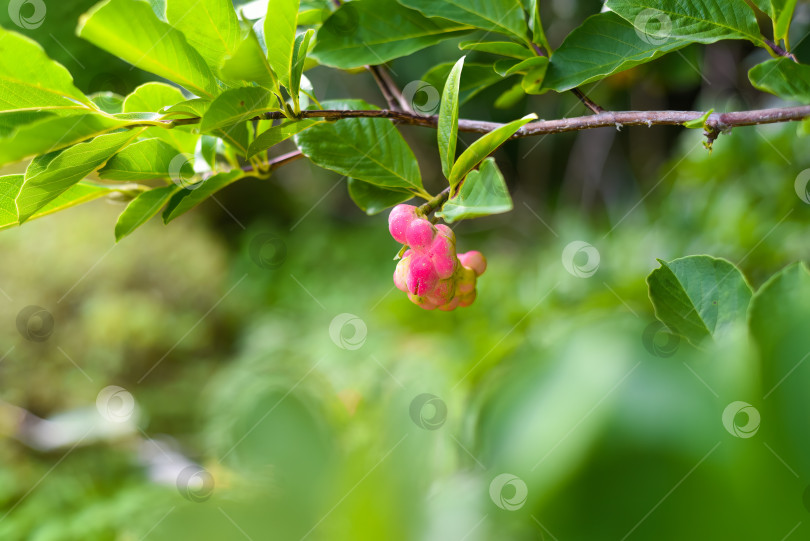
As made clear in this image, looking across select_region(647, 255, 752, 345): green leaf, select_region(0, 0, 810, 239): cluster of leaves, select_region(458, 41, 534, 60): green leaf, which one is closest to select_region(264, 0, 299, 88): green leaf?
select_region(0, 0, 810, 239): cluster of leaves

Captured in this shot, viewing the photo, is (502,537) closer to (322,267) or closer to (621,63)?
(621,63)

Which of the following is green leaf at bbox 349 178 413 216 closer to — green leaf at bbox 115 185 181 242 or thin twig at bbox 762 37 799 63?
green leaf at bbox 115 185 181 242

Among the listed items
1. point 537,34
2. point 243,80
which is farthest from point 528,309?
point 243,80

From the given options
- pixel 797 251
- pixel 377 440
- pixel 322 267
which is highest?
pixel 377 440

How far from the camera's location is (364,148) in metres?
0.34

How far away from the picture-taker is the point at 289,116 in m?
0.32

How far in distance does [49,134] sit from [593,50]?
0.30m

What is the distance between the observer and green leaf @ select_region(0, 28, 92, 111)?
0.84 ft

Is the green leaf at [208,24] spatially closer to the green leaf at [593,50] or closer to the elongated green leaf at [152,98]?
the elongated green leaf at [152,98]

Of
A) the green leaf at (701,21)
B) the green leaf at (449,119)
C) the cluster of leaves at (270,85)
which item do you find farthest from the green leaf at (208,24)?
the green leaf at (701,21)

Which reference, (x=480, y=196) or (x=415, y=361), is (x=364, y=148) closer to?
(x=480, y=196)

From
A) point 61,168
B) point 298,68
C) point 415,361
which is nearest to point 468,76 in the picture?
point 298,68

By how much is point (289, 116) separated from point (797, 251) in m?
0.71

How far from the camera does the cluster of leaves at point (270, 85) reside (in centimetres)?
27
